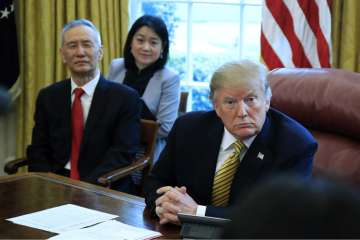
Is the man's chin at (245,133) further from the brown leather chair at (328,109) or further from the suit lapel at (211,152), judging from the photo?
the brown leather chair at (328,109)

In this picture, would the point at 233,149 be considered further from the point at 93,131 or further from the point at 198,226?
the point at 93,131

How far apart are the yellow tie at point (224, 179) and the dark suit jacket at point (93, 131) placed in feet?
2.62

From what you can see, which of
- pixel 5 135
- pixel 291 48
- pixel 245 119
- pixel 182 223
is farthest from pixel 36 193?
pixel 5 135

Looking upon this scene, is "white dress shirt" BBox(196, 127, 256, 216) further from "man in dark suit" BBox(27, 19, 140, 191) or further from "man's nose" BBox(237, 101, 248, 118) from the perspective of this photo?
"man in dark suit" BBox(27, 19, 140, 191)

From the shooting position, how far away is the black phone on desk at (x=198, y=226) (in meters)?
1.38

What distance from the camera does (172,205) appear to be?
1581 mm

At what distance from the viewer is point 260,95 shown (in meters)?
1.75

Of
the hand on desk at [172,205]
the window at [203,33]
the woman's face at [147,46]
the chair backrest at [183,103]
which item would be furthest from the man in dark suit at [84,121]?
the window at [203,33]

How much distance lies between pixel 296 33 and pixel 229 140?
1410mm

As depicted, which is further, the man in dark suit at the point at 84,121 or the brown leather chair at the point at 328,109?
the man in dark suit at the point at 84,121

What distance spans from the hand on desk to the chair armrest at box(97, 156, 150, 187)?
66 centimetres

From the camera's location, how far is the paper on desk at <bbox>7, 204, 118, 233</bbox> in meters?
1.47

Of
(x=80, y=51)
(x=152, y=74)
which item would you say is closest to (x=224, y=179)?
(x=80, y=51)

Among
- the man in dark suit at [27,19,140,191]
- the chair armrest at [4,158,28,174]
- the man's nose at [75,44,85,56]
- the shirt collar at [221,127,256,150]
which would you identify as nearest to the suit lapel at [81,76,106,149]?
the man in dark suit at [27,19,140,191]
